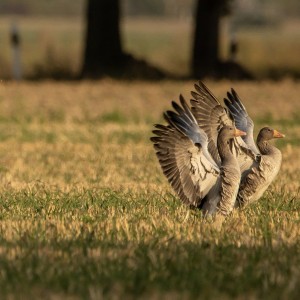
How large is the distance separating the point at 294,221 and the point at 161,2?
11726cm

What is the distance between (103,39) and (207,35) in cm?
283

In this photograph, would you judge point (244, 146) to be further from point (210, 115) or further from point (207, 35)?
point (207, 35)

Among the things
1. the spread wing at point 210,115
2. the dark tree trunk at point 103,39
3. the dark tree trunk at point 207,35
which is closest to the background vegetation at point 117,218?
the spread wing at point 210,115

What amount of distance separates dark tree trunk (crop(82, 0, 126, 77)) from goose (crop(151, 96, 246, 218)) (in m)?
19.4

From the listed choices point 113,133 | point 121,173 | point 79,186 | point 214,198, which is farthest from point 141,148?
point 214,198

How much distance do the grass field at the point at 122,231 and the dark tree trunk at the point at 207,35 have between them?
12370 millimetres

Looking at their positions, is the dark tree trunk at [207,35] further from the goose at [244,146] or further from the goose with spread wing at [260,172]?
the goose with spread wing at [260,172]

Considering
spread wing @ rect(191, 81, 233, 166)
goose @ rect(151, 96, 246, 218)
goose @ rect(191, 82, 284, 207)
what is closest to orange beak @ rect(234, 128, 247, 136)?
goose @ rect(151, 96, 246, 218)

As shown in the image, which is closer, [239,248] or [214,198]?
[239,248]

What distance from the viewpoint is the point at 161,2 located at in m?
126

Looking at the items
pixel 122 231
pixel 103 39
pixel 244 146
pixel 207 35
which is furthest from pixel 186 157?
pixel 207 35

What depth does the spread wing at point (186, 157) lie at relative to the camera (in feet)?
31.0

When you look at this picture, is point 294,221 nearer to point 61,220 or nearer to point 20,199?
point 61,220

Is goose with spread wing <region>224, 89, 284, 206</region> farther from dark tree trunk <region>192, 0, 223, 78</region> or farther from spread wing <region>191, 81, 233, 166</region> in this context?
dark tree trunk <region>192, 0, 223, 78</region>
